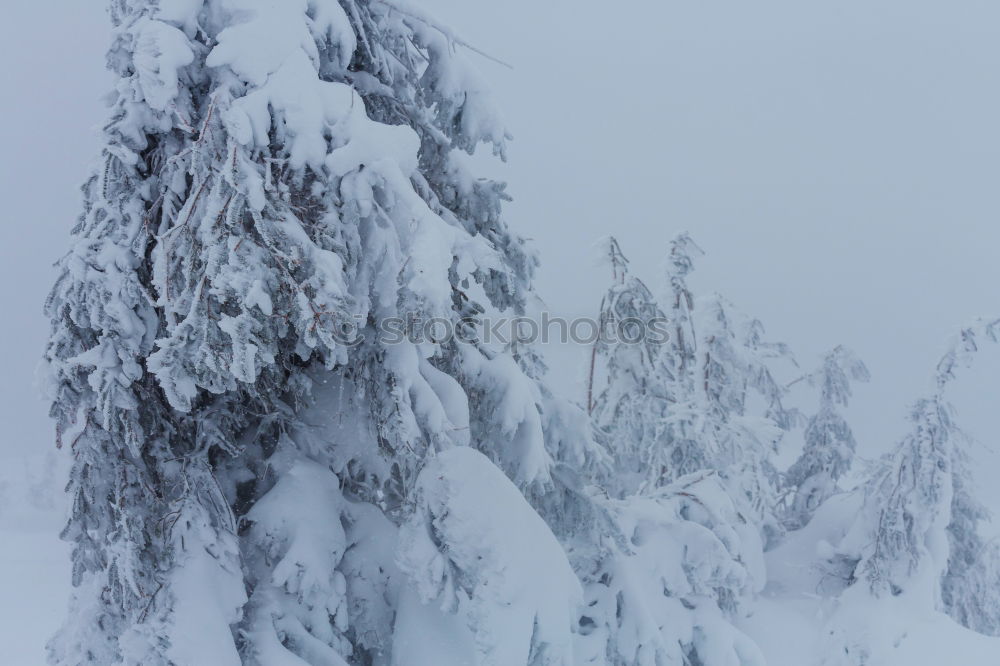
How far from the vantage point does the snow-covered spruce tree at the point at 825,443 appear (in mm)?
19953

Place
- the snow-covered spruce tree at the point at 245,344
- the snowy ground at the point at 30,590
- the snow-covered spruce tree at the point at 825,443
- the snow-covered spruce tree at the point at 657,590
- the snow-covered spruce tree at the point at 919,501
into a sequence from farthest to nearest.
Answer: the snowy ground at the point at 30,590 < the snow-covered spruce tree at the point at 825,443 < the snow-covered spruce tree at the point at 919,501 < the snow-covered spruce tree at the point at 657,590 < the snow-covered spruce tree at the point at 245,344

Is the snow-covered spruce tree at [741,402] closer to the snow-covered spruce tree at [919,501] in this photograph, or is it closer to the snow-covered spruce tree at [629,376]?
the snow-covered spruce tree at [629,376]

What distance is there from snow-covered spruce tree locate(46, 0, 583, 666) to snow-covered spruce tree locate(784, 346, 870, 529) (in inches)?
739

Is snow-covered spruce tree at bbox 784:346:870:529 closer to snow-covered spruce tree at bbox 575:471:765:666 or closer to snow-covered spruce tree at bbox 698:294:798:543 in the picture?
snow-covered spruce tree at bbox 698:294:798:543

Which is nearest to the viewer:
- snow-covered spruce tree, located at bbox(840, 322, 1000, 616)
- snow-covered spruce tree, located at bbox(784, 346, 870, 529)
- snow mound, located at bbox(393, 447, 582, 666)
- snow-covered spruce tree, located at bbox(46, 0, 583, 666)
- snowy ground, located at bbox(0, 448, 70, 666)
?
snow-covered spruce tree, located at bbox(46, 0, 583, 666)

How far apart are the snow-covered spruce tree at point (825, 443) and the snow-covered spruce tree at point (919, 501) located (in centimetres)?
422

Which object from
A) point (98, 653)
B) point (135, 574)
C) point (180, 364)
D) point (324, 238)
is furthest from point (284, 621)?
point (324, 238)

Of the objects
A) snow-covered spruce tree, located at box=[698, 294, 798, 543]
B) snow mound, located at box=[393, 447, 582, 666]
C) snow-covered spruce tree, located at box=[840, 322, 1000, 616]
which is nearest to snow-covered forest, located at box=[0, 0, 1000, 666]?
Answer: snow mound, located at box=[393, 447, 582, 666]

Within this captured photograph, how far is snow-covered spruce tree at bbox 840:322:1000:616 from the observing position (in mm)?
13453

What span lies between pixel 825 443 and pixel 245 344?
21609mm

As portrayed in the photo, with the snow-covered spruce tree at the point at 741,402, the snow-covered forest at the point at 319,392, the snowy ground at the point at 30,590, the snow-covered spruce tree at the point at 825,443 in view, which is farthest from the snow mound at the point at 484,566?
the snow-covered spruce tree at the point at 825,443

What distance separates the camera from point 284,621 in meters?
3.63

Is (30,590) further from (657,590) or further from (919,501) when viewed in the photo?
(657,590)

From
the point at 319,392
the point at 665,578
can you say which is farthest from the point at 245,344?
the point at 665,578
